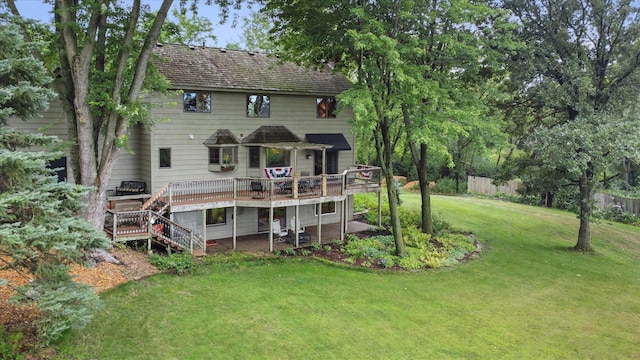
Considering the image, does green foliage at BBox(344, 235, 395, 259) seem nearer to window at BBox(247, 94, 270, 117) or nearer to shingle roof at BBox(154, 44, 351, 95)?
window at BBox(247, 94, 270, 117)

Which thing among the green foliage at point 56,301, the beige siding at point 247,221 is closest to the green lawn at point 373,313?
the green foliage at point 56,301

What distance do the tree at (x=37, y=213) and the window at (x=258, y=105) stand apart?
1193 centimetres

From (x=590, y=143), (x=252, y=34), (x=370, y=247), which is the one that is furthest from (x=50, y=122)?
(x=252, y=34)

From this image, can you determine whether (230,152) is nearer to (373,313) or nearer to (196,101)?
(196,101)

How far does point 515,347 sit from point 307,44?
41.7 feet

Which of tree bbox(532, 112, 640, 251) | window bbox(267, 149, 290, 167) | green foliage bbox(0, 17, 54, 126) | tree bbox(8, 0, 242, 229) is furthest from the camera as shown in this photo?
window bbox(267, 149, 290, 167)

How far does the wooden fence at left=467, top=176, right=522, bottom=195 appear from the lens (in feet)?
128

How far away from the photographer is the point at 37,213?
755cm

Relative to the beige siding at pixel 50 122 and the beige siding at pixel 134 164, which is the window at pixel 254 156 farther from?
the beige siding at pixel 50 122

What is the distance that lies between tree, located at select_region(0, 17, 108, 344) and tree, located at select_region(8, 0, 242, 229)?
428 centimetres

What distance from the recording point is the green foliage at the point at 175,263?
1412 centimetres

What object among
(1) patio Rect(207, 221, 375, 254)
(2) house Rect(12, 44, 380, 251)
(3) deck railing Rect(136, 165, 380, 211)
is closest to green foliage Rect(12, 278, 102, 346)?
(2) house Rect(12, 44, 380, 251)

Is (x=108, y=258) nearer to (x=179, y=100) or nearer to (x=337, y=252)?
(x=179, y=100)

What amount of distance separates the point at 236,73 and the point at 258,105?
5.53ft
